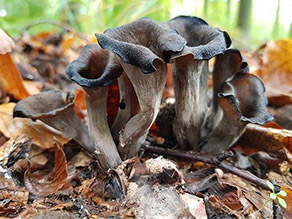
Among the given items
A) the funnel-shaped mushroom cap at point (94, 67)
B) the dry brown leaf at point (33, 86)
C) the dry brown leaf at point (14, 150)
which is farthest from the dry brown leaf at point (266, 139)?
the dry brown leaf at point (33, 86)

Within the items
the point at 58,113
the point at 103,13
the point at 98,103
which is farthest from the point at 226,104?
the point at 103,13

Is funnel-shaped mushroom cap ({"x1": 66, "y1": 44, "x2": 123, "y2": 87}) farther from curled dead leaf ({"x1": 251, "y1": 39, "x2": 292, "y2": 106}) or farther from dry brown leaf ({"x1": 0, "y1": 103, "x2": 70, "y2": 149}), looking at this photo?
curled dead leaf ({"x1": 251, "y1": 39, "x2": 292, "y2": 106})

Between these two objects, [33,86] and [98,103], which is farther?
[33,86]

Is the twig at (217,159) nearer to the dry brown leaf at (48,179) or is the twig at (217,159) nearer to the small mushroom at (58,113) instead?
the small mushroom at (58,113)

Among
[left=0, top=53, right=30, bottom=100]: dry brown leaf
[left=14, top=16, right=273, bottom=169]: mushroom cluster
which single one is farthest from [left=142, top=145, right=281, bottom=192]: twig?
[left=0, top=53, right=30, bottom=100]: dry brown leaf

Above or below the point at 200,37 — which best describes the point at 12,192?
below

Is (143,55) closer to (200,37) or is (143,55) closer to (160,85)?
(160,85)
